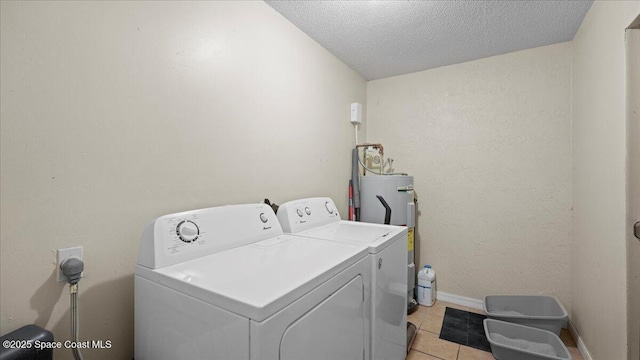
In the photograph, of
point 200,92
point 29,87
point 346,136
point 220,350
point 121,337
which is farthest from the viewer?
point 346,136

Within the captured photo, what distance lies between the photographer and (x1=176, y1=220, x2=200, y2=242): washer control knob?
40.4 inches

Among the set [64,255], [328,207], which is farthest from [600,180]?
[64,255]

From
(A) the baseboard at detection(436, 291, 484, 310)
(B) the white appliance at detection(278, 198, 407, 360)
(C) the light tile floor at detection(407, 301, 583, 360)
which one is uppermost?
(B) the white appliance at detection(278, 198, 407, 360)

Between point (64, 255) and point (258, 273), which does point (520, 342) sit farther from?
point (64, 255)

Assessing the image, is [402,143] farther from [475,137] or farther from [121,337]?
[121,337]

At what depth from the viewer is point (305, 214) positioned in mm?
1688

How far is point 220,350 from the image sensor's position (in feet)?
2.32

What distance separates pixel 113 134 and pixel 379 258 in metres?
1.22

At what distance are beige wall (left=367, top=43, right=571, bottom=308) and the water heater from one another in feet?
1.48

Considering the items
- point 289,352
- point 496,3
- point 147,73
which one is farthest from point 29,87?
point 496,3

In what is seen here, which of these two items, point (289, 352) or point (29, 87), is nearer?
point (289, 352)

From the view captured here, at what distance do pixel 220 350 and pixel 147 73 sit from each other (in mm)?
1087

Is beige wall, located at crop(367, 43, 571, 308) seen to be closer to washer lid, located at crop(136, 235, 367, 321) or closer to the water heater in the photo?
the water heater

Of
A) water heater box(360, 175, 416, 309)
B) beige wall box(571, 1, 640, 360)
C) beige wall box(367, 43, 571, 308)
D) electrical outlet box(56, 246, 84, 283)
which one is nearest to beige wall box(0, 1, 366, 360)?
electrical outlet box(56, 246, 84, 283)
